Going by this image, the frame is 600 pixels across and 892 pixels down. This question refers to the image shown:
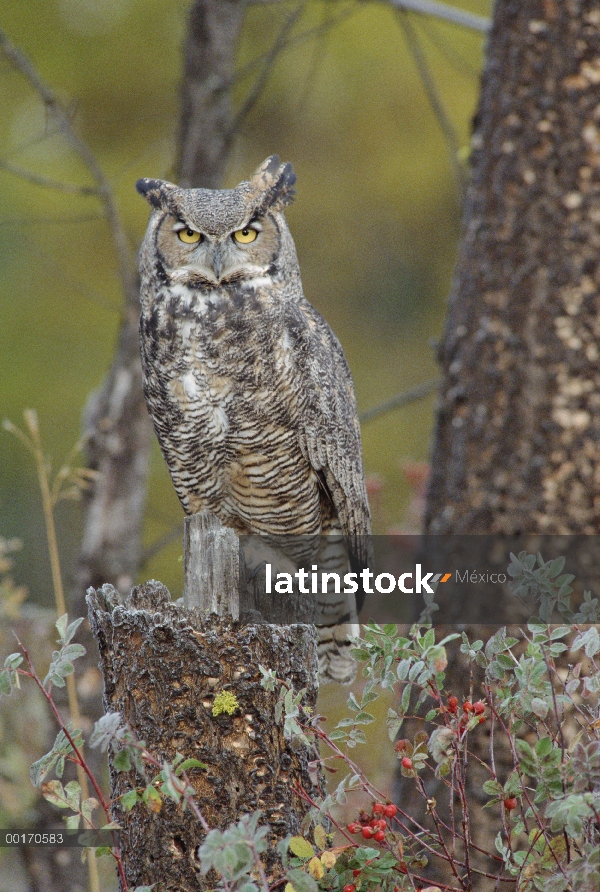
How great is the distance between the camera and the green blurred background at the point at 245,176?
22.1ft

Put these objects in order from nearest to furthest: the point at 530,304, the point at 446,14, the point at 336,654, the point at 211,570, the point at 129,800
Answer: the point at 129,800, the point at 211,570, the point at 336,654, the point at 530,304, the point at 446,14

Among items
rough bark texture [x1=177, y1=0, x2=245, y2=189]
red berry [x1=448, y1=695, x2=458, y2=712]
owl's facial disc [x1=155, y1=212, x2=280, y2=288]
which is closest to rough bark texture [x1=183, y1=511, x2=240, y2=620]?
red berry [x1=448, y1=695, x2=458, y2=712]

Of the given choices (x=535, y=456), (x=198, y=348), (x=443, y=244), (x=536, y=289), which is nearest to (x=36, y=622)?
(x=198, y=348)

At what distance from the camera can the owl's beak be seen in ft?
8.22

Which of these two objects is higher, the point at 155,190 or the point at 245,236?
the point at 155,190

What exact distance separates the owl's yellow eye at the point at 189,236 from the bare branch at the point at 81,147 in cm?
140

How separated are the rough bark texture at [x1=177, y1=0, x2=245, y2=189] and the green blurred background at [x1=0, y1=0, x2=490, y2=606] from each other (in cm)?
123

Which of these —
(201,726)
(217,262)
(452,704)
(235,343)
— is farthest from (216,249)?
(452,704)

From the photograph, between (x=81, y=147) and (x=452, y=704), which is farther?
(x=81, y=147)

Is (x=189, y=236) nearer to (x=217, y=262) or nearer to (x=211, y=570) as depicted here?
(x=217, y=262)

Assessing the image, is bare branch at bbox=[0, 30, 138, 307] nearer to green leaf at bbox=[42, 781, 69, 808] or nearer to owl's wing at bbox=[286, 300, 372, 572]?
owl's wing at bbox=[286, 300, 372, 572]

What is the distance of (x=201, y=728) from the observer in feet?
5.65

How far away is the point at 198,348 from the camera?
8.34 feet

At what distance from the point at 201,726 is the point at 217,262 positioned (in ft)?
4.18
